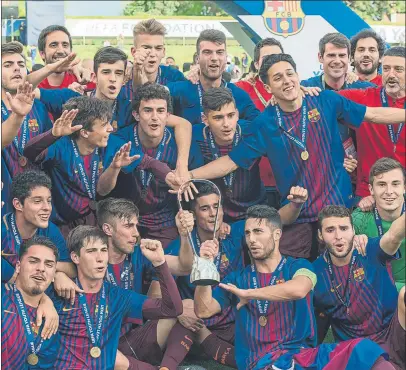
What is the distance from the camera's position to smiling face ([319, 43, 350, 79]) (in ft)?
24.9

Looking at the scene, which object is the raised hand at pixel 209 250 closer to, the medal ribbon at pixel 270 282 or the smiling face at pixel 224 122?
the medal ribbon at pixel 270 282

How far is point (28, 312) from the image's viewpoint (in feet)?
18.9

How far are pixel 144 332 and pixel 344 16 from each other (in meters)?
7.74

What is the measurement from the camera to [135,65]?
287 inches

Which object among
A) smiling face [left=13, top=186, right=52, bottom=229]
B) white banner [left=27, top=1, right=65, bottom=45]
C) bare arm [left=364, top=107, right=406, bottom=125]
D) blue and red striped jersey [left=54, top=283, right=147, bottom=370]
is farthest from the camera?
white banner [left=27, top=1, right=65, bottom=45]

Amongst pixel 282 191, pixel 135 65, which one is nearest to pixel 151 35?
pixel 135 65

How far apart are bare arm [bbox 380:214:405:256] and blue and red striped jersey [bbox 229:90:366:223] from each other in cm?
73

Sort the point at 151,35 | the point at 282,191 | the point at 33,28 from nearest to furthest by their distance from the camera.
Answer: the point at 282,191, the point at 151,35, the point at 33,28

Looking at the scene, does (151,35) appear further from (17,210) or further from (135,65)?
(17,210)

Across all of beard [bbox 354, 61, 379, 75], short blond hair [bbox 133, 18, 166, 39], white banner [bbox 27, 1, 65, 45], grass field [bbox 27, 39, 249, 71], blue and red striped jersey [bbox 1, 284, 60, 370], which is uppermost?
grass field [bbox 27, 39, 249, 71]

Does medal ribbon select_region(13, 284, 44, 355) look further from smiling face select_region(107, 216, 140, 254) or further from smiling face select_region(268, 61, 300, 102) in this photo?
smiling face select_region(268, 61, 300, 102)

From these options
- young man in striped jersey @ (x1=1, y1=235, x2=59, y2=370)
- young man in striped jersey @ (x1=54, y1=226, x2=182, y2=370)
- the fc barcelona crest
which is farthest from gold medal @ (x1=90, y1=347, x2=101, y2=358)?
the fc barcelona crest

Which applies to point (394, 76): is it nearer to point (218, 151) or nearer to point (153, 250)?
point (218, 151)

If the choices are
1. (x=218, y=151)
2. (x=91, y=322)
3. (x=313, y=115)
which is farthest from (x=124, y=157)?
(x=313, y=115)
